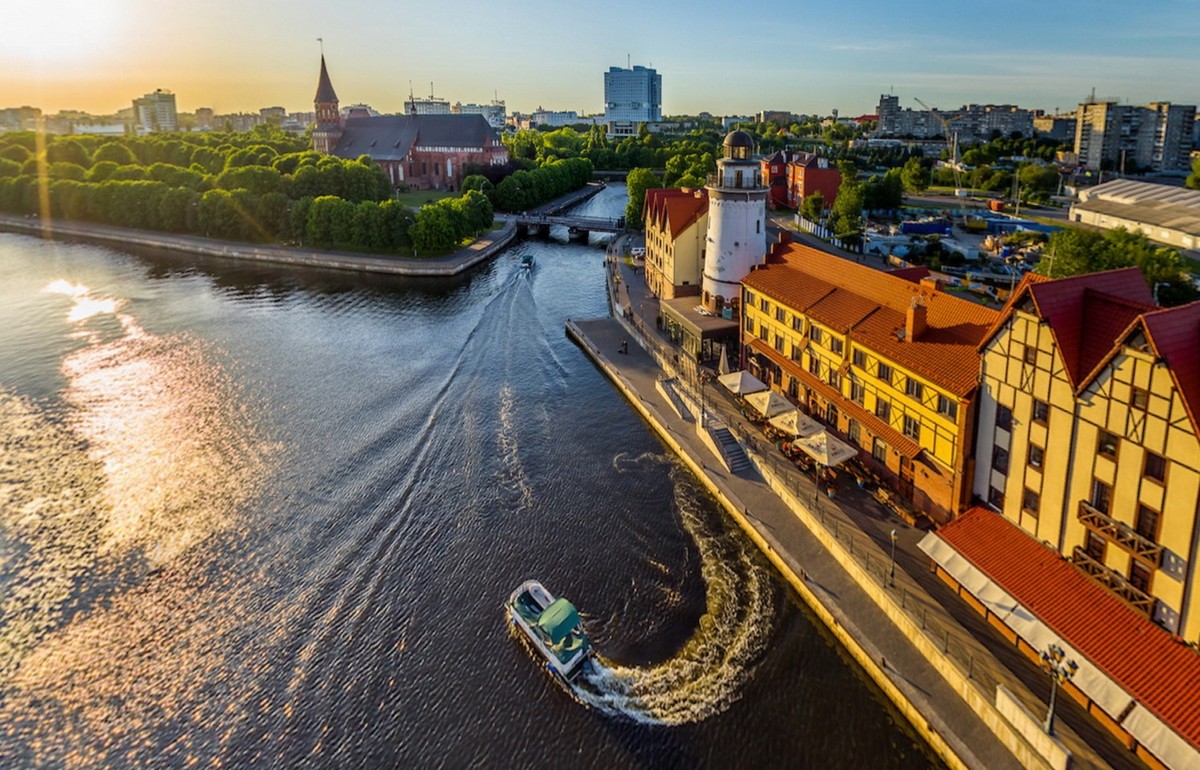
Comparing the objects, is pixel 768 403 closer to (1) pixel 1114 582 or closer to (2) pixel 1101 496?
(2) pixel 1101 496

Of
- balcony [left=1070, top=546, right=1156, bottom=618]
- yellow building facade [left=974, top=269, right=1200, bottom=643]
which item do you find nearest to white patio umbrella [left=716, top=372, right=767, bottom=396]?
yellow building facade [left=974, top=269, right=1200, bottom=643]

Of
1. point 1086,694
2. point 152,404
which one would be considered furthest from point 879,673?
point 152,404

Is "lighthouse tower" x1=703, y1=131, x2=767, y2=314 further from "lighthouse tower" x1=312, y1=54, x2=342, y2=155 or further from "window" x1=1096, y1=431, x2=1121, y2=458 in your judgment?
"lighthouse tower" x1=312, y1=54, x2=342, y2=155

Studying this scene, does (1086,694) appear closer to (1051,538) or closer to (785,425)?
(1051,538)

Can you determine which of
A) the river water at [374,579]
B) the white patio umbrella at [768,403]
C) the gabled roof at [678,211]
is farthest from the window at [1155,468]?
the gabled roof at [678,211]

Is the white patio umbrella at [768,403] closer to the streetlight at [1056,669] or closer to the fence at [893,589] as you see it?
the fence at [893,589]

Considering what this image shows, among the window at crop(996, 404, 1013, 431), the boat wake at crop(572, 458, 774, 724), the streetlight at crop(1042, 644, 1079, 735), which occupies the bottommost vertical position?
the boat wake at crop(572, 458, 774, 724)
